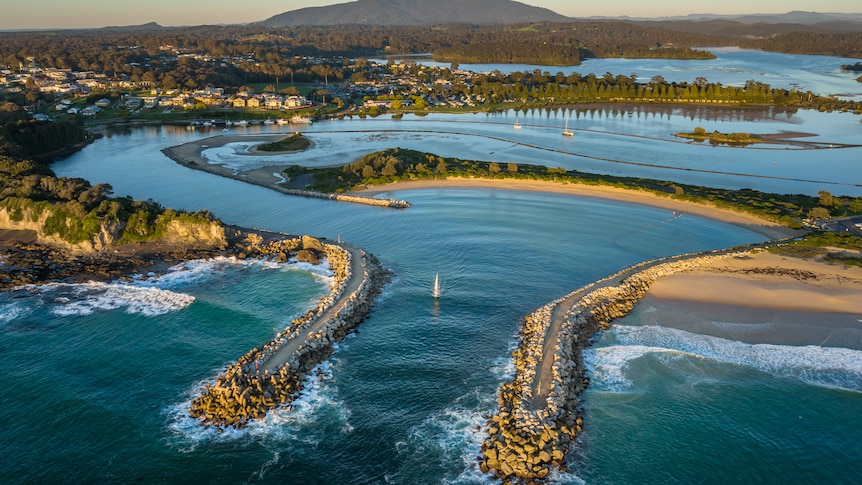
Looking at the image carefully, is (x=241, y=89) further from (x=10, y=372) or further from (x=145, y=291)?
(x=10, y=372)

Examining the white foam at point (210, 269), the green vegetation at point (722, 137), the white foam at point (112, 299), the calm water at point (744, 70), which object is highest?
the calm water at point (744, 70)

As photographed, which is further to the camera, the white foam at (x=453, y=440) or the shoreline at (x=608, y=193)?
the shoreline at (x=608, y=193)

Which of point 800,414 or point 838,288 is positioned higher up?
point 838,288

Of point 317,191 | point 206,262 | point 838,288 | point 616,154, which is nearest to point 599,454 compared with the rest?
point 838,288

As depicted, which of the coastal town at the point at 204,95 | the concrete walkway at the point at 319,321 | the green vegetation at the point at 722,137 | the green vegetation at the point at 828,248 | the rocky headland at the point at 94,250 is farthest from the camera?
the coastal town at the point at 204,95

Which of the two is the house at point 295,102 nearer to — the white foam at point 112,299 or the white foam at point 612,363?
the white foam at point 112,299

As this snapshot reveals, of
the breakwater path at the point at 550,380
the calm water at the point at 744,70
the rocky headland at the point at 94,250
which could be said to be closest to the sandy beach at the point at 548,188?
the breakwater path at the point at 550,380
